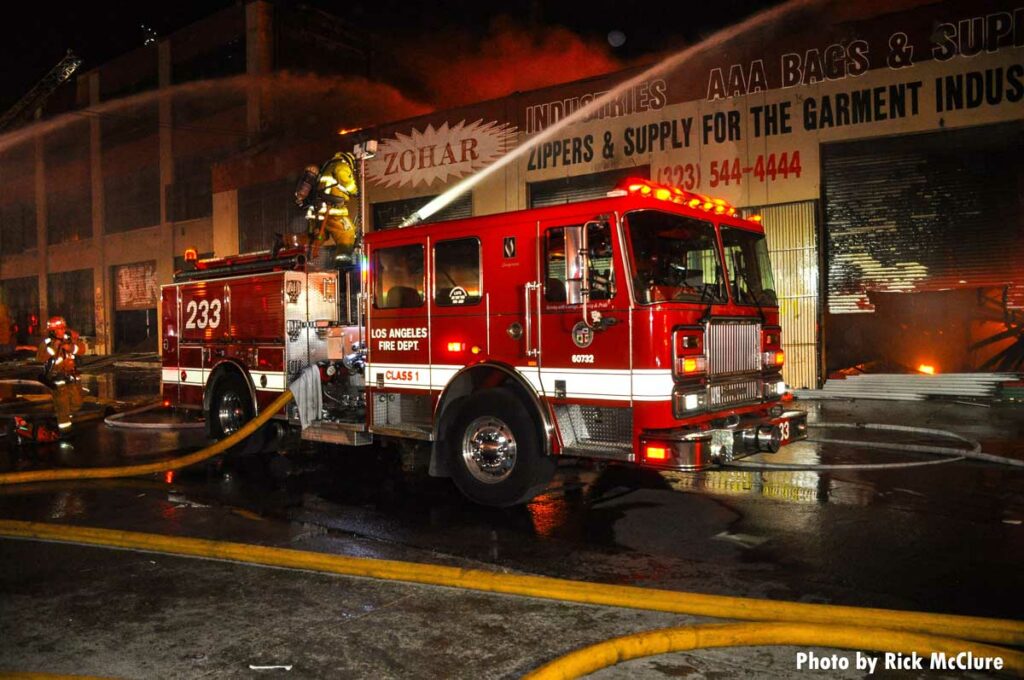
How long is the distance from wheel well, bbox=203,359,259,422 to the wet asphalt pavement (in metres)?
0.89

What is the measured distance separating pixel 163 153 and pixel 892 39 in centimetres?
2910

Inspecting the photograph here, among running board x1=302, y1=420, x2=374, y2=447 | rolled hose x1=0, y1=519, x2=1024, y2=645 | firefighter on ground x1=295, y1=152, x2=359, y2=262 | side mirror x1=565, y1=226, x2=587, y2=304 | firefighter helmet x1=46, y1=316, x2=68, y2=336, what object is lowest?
rolled hose x1=0, y1=519, x2=1024, y2=645

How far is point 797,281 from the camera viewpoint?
48.5 ft

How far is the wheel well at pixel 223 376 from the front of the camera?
912 cm

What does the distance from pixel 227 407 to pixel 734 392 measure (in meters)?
6.33

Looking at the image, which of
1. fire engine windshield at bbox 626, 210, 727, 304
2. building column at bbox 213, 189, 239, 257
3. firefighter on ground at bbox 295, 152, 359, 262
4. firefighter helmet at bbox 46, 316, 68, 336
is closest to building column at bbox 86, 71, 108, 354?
building column at bbox 213, 189, 239, 257

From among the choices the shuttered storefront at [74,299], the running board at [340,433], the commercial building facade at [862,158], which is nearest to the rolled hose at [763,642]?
the running board at [340,433]

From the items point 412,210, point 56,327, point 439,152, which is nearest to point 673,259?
point 56,327

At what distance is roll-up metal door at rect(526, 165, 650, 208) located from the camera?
54.9ft

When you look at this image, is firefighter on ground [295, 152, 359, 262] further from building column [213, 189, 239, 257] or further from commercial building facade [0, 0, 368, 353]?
commercial building facade [0, 0, 368, 353]

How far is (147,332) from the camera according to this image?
3362 centimetres

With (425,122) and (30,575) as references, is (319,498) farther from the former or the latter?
(425,122)

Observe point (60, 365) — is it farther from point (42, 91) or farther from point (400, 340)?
point (42, 91)

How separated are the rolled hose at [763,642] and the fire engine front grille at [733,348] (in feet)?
9.51
